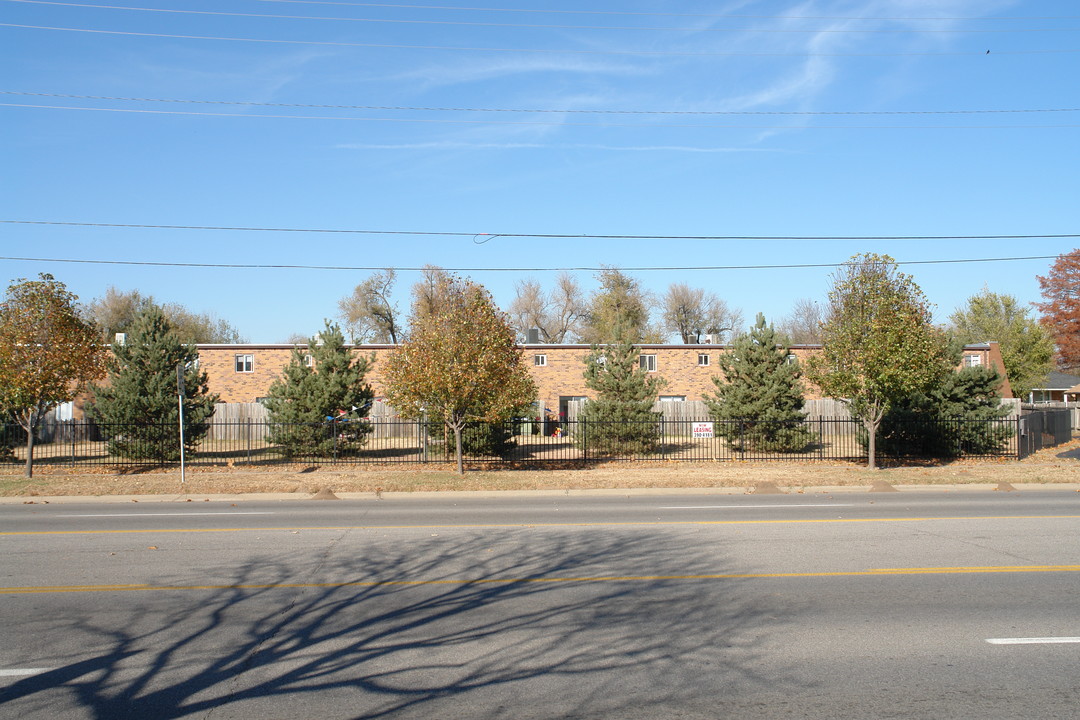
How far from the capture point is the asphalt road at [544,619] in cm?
564

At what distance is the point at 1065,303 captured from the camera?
53.6 meters

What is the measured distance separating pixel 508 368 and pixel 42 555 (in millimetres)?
13842

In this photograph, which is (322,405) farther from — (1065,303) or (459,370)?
(1065,303)

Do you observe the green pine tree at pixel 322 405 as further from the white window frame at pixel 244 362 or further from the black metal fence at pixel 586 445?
the white window frame at pixel 244 362

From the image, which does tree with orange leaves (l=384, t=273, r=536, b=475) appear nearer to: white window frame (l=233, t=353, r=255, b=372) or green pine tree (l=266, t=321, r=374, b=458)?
green pine tree (l=266, t=321, r=374, b=458)

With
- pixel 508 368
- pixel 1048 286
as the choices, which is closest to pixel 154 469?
pixel 508 368

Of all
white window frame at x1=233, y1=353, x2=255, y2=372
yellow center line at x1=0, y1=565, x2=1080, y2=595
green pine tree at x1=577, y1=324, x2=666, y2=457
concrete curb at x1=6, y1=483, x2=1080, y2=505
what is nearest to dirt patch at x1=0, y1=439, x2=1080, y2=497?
concrete curb at x1=6, y1=483, x2=1080, y2=505

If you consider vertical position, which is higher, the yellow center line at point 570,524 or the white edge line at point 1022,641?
the yellow center line at point 570,524

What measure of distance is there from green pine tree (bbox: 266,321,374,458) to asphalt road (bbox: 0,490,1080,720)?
1381 cm

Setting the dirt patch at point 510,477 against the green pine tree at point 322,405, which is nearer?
the dirt patch at point 510,477

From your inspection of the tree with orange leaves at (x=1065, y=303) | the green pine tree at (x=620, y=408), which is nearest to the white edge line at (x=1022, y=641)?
the green pine tree at (x=620, y=408)

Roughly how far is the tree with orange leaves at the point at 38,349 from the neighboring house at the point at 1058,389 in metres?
70.6

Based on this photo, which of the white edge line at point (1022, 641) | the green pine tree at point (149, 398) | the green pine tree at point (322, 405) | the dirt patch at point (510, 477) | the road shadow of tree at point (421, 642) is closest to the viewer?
the road shadow of tree at point (421, 642)

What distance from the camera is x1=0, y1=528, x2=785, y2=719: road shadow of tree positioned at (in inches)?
221
